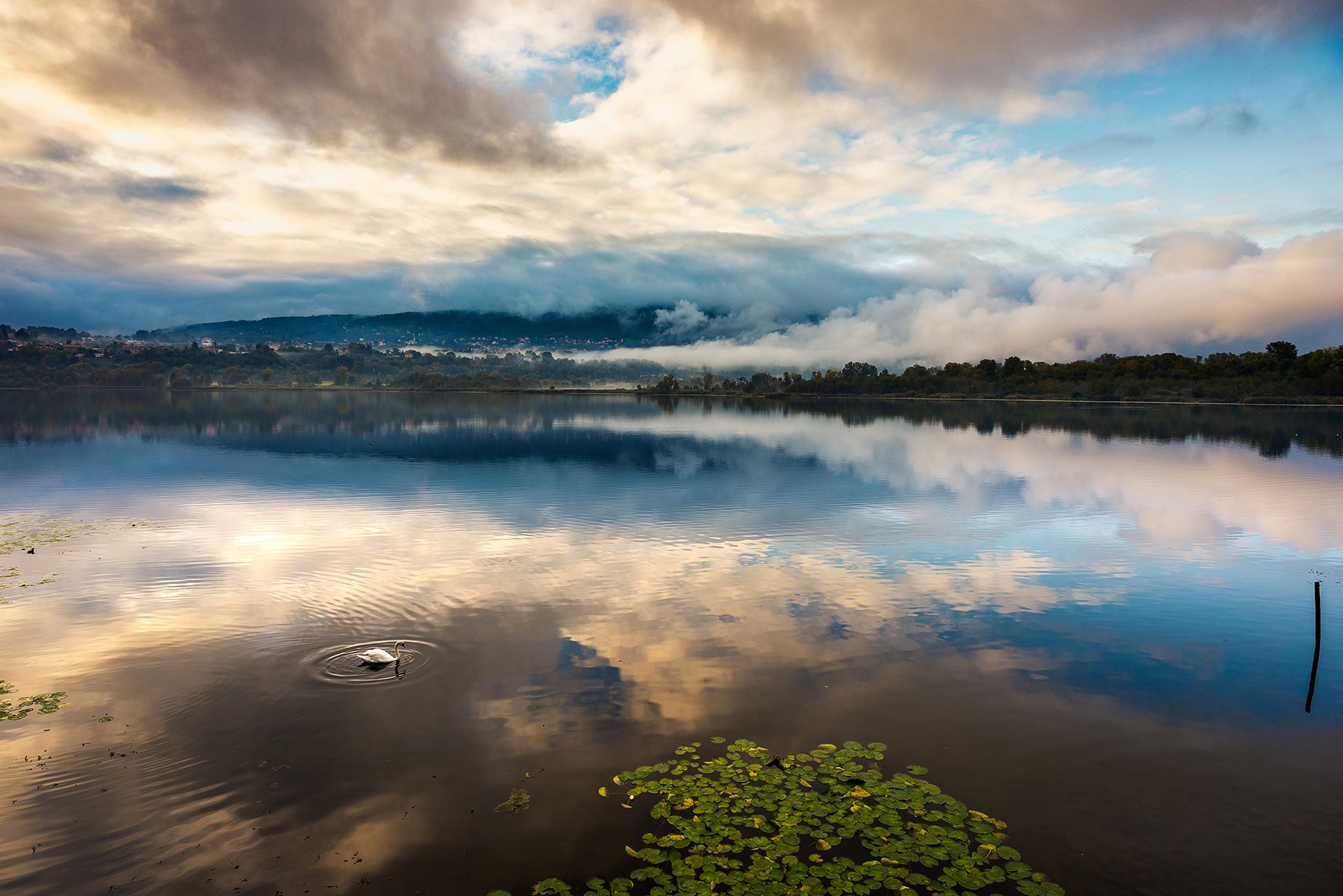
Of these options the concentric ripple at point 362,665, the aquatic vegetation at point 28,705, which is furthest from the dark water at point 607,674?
the aquatic vegetation at point 28,705

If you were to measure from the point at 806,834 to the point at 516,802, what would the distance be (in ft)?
13.7

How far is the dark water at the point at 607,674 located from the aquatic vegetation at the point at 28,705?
0.29 metres

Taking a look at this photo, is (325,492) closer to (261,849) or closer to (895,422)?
(261,849)

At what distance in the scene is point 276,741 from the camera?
11820 mm

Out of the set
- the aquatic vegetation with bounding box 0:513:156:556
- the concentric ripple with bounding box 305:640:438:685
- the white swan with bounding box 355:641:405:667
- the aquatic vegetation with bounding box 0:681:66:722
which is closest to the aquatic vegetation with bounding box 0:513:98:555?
the aquatic vegetation with bounding box 0:513:156:556

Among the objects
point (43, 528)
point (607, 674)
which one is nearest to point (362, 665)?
point (607, 674)

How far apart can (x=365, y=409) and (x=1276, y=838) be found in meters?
151

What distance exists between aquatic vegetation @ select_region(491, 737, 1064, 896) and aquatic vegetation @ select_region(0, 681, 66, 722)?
10390 millimetres

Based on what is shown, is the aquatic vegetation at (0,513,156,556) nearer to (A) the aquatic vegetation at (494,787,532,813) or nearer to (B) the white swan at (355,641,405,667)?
(B) the white swan at (355,641,405,667)

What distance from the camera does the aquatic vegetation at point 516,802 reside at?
10.1m

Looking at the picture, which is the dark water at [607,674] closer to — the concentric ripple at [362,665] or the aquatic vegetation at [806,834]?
the concentric ripple at [362,665]

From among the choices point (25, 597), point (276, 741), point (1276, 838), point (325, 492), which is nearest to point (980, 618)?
point (1276, 838)

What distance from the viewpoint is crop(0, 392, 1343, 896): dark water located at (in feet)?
31.1

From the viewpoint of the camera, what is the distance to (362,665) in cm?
1507
